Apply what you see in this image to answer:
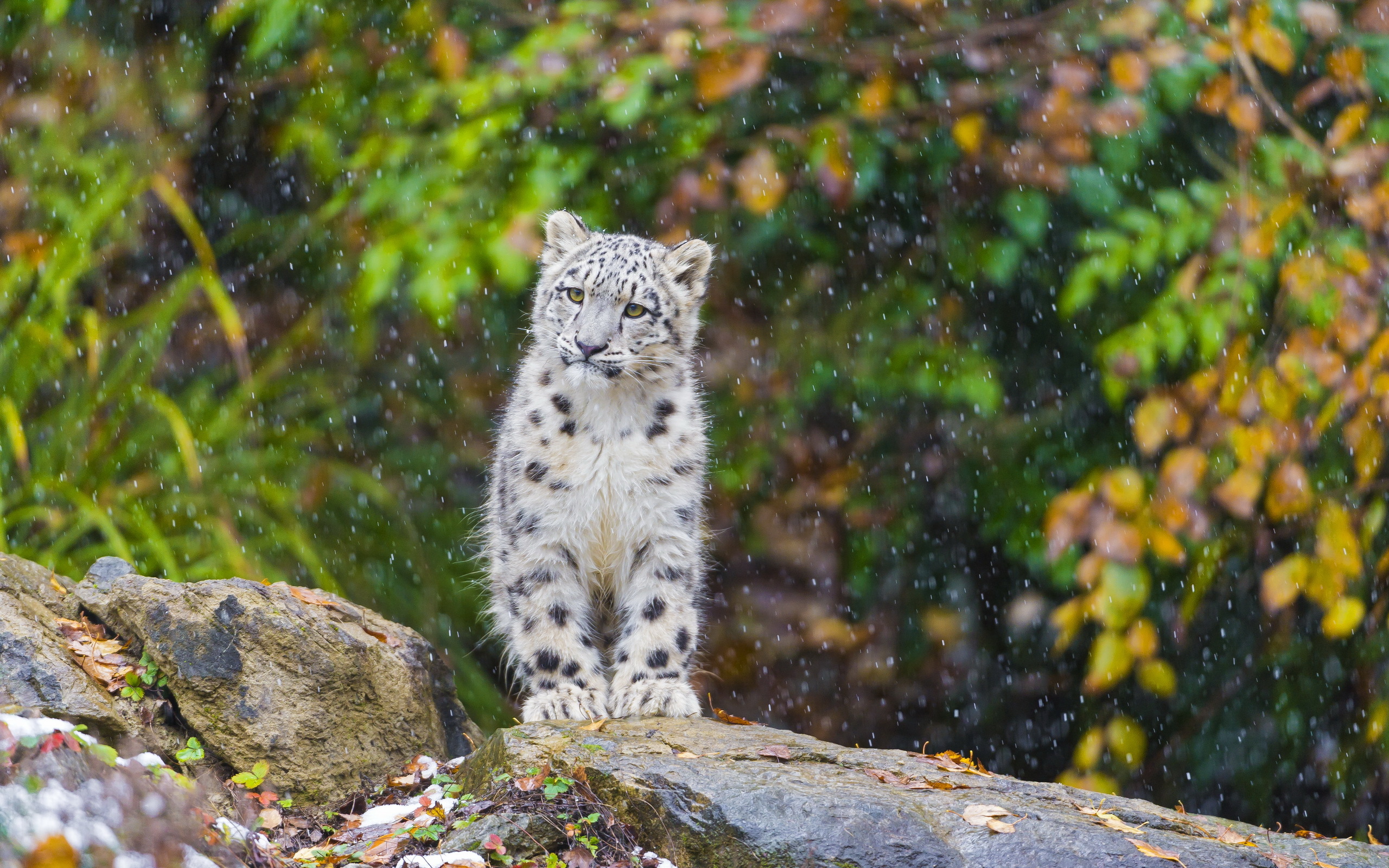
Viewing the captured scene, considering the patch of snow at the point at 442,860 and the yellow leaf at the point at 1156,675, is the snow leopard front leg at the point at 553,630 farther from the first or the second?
the yellow leaf at the point at 1156,675

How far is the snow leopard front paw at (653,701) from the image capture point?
4.35 meters

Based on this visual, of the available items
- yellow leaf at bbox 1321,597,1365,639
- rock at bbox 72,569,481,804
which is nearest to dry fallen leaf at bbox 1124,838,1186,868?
rock at bbox 72,569,481,804

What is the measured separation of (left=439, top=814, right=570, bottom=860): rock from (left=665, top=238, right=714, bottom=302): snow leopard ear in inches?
83.1

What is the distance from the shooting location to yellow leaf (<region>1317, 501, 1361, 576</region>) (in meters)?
5.45

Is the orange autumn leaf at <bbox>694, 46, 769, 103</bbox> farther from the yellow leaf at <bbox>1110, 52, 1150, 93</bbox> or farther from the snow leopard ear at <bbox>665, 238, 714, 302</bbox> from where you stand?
the yellow leaf at <bbox>1110, 52, 1150, 93</bbox>

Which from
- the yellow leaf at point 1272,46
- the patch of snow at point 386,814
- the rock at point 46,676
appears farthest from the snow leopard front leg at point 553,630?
the yellow leaf at point 1272,46

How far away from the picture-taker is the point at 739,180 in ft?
20.5

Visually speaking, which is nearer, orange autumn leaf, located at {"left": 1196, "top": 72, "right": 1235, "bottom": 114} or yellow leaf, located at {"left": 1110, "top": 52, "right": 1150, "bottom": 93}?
yellow leaf, located at {"left": 1110, "top": 52, "right": 1150, "bottom": 93}

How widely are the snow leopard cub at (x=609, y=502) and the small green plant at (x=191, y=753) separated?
1.05 m

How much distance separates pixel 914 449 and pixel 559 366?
3.35 m

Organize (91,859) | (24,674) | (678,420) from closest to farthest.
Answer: (91,859), (24,674), (678,420)

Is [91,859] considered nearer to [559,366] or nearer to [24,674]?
[24,674]

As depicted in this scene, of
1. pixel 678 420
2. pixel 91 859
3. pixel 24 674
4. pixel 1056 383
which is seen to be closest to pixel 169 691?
pixel 24 674

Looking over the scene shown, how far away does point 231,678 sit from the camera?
3.89m
